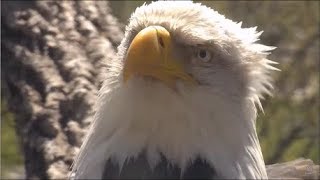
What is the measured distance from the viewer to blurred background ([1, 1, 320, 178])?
6891 mm

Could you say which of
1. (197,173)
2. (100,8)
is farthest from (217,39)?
(100,8)

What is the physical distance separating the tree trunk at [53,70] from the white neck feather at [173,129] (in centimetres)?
110

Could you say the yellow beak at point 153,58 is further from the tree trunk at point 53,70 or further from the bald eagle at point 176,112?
the tree trunk at point 53,70

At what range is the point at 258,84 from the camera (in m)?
2.82

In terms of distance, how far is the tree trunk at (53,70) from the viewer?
381cm

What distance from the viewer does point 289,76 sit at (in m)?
7.02

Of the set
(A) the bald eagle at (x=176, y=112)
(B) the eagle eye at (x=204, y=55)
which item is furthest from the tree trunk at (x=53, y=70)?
(B) the eagle eye at (x=204, y=55)

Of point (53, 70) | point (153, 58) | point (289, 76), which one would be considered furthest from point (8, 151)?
point (153, 58)

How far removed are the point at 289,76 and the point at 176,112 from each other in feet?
14.7

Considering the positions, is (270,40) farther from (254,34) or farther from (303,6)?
(254,34)

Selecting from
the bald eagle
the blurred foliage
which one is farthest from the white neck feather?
the blurred foliage

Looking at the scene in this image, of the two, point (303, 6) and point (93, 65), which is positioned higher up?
point (303, 6)

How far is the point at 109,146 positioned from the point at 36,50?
1.55 m

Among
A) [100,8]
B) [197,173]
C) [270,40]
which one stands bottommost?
[197,173]
